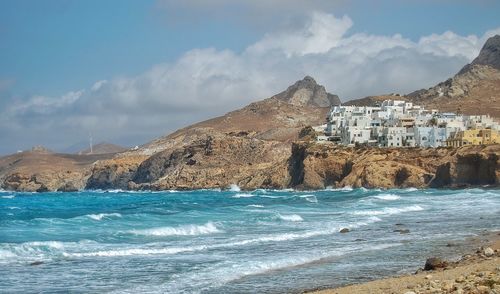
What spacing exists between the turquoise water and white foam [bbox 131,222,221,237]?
0.05 meters

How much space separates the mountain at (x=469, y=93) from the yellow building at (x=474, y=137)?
5823 centimetres

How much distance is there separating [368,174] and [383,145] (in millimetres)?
17695

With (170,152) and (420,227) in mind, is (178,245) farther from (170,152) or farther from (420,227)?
(170,152)

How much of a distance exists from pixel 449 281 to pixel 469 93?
17561 cm

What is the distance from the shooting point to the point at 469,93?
7082 inches

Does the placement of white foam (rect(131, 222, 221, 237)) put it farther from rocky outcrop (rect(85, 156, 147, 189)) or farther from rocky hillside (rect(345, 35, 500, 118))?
rocky hillside (rect(345, 35, 500, 118))

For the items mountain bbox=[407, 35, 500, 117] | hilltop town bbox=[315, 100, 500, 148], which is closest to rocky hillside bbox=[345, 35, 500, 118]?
mountain bbox=[407, 35, 500, 117]

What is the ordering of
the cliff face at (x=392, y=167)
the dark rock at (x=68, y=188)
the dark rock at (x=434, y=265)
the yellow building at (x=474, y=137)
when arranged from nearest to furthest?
the dark rock at (x=434, y=265) → the cliff face at (x=392, y=167) → the yellow building at (x=474, y=137) → the dark rock at (x=68, y=188)

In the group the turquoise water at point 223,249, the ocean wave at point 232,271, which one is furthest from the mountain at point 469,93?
the ocean wave at point 232,271

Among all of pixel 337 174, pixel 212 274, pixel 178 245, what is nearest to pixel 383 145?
pixel 337 174

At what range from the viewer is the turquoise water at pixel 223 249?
18812 millimetres

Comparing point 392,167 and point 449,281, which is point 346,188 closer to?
point 392,167

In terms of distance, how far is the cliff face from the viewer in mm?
84938

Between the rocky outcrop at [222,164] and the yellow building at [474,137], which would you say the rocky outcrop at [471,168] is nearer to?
the yellow building at [474,137]
